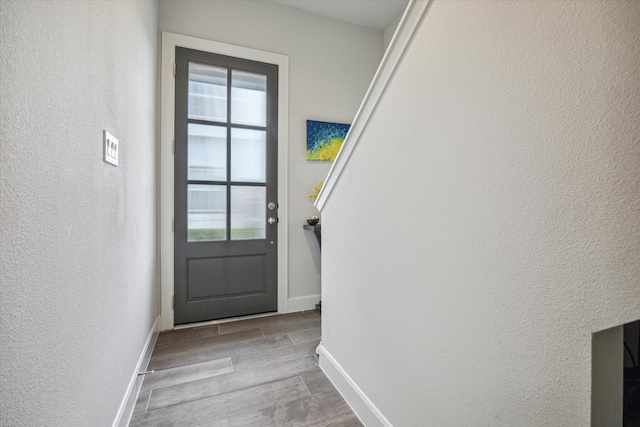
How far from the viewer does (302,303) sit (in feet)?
9.01

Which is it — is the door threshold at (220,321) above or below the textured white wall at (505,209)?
below

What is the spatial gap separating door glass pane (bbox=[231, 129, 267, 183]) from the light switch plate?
1310 mm

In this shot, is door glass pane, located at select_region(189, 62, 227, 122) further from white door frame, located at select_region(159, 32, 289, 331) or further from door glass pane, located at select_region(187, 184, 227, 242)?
door glass pane, located at select_region(187, 184, 227, 242)

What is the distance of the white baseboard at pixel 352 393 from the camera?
1213 millimetres

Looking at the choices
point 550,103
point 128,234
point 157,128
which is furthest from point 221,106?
point 550,103

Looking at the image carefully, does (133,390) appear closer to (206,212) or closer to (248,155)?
(206,212)

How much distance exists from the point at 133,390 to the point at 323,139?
2350 mm

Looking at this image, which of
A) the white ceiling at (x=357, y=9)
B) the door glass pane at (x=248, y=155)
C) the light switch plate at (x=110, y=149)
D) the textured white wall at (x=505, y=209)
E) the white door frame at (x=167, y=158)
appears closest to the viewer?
the textured white wall at (x=505, y=209)

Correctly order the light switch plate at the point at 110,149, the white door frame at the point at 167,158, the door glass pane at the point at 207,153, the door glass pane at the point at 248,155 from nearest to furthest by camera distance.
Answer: the light switch plate at the point at 110,149
the white door frame at the point at 167,158
the door glass pane at the point at 207,153
the door glass pane at the point at 248,155

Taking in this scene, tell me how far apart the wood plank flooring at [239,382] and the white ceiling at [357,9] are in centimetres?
295

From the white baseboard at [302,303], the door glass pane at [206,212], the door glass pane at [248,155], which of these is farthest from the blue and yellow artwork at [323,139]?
the white baseboard at [302,303]

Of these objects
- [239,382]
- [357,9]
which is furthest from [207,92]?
[239,382]

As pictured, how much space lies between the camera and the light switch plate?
3.50 ft

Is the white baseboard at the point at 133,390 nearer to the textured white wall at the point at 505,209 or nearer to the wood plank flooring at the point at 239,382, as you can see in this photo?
the wood plank flooring at the point at 239,382
